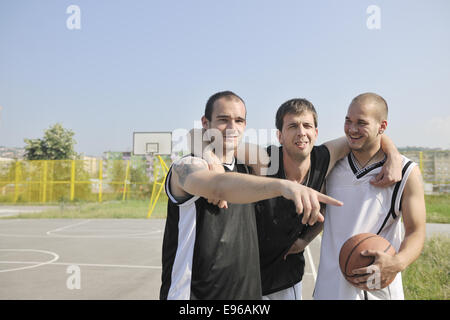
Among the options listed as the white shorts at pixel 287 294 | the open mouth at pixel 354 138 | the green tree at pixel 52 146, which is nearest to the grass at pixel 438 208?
the white shorts at pixel 287 294

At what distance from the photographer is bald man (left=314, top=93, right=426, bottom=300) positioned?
2322 millimetres

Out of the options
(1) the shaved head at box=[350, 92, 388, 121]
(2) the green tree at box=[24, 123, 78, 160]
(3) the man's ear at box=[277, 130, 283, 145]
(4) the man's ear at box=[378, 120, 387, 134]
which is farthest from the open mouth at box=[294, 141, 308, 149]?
(2) the green tree at box=[24, 123, 78, 160]

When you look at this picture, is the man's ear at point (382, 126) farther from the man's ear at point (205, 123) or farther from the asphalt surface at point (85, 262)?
the asphalt surface at point (85, 262)

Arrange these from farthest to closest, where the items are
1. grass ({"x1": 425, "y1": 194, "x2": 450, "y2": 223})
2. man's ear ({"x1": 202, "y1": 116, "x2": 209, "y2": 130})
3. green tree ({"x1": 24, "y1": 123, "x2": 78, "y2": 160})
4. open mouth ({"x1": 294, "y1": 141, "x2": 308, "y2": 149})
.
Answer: green tree ({"x1": 24, "y1": 123, "x2": 78, "y2": 160}), grass ({"x1": 425, "y1": 194, "x2": 450, "y2": 223}), open mouth ({"x1": 294, "y1": 141, "x2": 308, "y2": 149}), man's ear ({"x1": 202, "y1": 116, "x2": 209, "y2": 130})

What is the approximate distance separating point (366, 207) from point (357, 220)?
0.11 meters

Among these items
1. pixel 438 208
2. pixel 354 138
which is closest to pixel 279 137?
pixel 354 138

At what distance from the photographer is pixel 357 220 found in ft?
8.11

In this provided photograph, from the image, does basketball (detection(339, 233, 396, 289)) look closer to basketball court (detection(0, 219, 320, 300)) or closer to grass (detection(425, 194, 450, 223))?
basketball court (detection(0, 219, 320, 300))

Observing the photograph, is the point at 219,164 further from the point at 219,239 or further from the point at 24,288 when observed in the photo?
the point at 24,288

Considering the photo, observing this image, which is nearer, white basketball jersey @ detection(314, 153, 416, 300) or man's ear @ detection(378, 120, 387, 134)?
white basketball jersey @ detection(314, 153, 416, 300)

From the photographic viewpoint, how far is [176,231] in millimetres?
2145

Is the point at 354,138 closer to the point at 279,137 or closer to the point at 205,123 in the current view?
the point at 279,137

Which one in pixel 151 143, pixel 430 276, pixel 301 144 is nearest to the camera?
pixel 301 144

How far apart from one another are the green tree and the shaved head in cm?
3547
